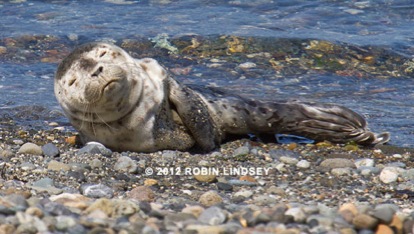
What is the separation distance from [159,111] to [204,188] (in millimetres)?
1132

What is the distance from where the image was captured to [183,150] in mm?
6777

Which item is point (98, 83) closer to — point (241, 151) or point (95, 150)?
point (95, 150)

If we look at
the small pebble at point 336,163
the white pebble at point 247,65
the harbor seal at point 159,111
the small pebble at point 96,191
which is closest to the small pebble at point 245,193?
the small pebble at point 96,191

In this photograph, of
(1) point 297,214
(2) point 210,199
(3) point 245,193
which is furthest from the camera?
(3) point 245,193

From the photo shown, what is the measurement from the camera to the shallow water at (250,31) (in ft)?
28.5

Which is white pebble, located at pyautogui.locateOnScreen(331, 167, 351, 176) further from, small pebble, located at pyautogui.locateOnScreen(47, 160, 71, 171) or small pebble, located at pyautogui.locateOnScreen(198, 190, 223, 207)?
small pebble, located at pyautogui.locateOnScreen(47, 160, 71, 171)

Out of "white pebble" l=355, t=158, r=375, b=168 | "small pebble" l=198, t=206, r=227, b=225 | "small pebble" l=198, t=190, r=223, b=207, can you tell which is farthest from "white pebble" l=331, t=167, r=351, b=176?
"small pebble" l=198, t=206, r=227, b=225

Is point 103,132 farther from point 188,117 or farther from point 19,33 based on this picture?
point 19,33

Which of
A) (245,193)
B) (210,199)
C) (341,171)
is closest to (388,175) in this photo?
(341,171)

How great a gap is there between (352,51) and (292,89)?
1.58 meters

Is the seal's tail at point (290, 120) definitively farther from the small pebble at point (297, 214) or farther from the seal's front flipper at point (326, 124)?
the small pebble at point (297, 214)

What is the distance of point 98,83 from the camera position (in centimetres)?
618

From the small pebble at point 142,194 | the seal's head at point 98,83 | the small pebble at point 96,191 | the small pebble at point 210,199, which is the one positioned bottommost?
the small pebble at point 142,194

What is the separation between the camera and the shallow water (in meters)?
8.70
